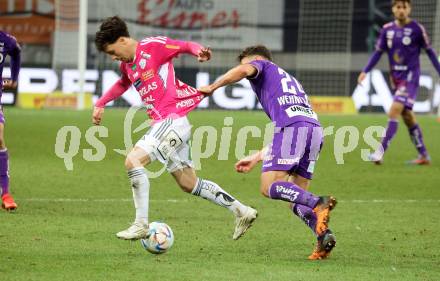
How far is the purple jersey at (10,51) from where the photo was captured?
9898 mm

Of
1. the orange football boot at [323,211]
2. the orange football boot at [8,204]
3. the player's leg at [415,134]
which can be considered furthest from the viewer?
the player's leg at [415,134]

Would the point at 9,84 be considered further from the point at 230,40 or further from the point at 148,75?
the point at 230,40

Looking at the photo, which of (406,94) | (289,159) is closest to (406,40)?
(406,94)

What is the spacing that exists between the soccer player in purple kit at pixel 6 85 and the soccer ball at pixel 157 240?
2.79 m

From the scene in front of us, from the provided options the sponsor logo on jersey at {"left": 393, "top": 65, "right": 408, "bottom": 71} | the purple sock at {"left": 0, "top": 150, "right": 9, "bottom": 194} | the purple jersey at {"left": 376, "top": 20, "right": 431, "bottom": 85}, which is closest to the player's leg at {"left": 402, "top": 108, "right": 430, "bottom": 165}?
the purple jersey at {"left": 376, "top": 20, "right": 431, "bottom": 85}

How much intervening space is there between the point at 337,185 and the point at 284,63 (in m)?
14.6

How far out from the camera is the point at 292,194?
7188 mm

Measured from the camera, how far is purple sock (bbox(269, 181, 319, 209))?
7.09 meters

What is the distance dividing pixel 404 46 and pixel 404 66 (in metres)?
0.31

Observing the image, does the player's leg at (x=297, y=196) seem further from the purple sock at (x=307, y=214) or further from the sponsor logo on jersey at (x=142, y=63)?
the sponsor logo on jersey at (x=142, y=63)

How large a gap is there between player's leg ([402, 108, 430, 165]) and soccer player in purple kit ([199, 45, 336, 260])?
7.27 meters

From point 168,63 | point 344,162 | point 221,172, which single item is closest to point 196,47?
point 168,63

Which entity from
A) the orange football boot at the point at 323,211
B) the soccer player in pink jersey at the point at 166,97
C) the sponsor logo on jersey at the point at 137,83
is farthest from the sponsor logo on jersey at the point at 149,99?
the orange football boot at the point at 323,211

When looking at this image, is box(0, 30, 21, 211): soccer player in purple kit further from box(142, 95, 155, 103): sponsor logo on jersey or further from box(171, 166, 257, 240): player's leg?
box(171, 166, 257, 240): player's leg
